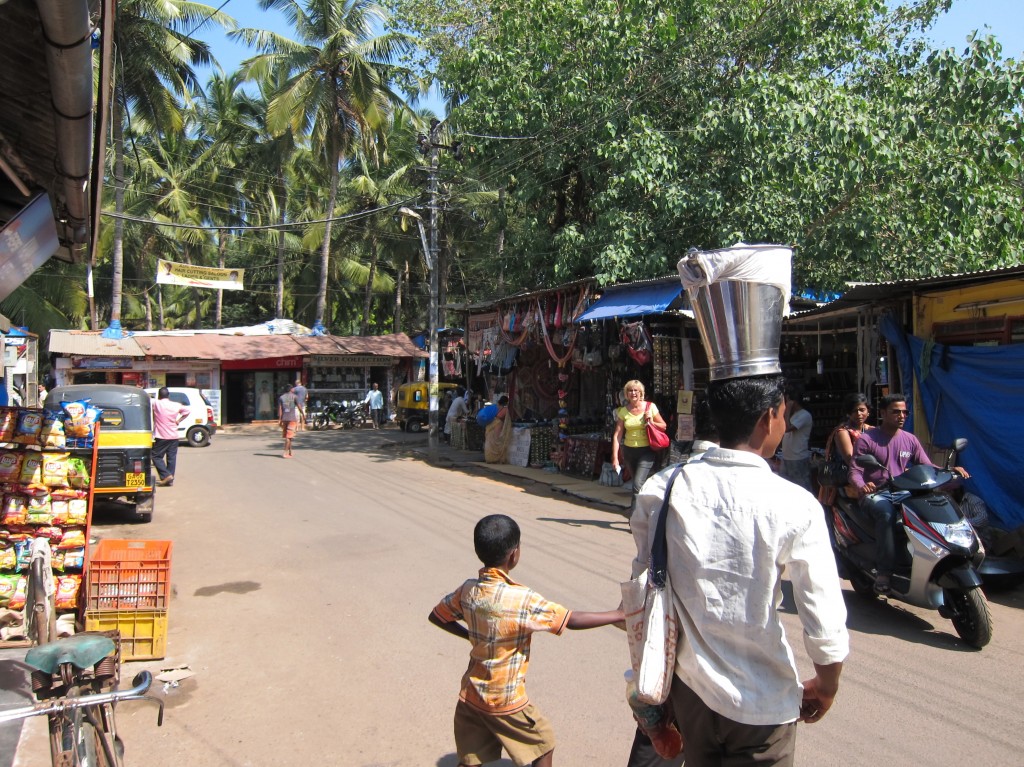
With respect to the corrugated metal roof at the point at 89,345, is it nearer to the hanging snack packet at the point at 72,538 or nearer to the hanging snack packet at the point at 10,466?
the hanging snack packet at the point at 10,466

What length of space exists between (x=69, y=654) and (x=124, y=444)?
25.3ft

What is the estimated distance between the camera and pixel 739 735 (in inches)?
78.5

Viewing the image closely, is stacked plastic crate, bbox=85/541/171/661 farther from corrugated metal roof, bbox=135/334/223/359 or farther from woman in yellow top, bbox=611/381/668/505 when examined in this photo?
corrugated metal roof, bbox=135/334/223/359

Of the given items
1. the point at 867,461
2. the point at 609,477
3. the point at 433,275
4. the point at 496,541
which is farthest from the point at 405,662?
the point at 433,275

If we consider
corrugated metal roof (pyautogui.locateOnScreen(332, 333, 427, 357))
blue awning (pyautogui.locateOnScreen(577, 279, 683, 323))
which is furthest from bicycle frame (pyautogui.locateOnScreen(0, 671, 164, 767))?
corrugated metal roof (pyautogui.locateOnScreen(332, 333, 427, 357))

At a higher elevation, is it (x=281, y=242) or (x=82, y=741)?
(x=281, y=242)

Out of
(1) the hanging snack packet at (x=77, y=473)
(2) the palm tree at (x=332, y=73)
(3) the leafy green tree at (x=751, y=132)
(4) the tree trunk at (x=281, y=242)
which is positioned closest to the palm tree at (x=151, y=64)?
(2) the palm tree at (x=332, y=73)

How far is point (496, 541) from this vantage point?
2.78m

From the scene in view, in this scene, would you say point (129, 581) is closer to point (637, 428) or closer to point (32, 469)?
point (32, 469)

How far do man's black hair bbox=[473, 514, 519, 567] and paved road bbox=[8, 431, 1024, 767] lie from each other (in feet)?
5.04

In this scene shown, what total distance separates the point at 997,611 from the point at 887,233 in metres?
8.16

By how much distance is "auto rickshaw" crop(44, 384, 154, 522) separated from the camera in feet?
31.4

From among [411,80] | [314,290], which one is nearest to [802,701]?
[411,80]

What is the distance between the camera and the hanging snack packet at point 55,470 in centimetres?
601
